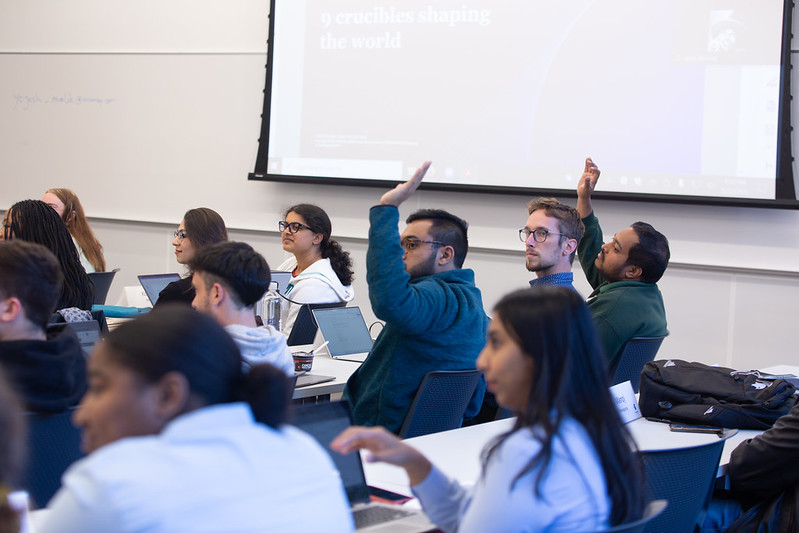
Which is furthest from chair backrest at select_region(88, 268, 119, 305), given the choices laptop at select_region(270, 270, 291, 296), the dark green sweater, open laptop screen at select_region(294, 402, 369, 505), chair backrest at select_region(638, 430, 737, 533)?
chair backrest at select_region(638, 430, 737, 533)

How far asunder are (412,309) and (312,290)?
5.57ft

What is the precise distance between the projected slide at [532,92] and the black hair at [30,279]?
386cm

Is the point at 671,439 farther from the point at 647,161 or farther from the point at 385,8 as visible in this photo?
the point at 385,8

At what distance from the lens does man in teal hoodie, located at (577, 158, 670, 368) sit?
3547 millimetres

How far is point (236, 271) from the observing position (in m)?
2.62

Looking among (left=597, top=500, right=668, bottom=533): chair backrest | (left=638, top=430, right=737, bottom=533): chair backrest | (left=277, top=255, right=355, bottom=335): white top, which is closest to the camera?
(left=597, top=500, right=668, bottom=533): chair backrest

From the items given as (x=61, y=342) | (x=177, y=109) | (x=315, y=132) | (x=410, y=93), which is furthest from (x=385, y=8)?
(x=61, y=342)

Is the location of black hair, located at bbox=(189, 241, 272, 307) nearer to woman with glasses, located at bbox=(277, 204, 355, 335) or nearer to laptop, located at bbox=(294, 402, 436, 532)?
laptop, located at bbox=(294, 402, 436, 532)

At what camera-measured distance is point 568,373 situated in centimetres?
141

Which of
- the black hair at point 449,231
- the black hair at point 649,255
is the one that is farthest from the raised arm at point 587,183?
the black hair at point 449,231

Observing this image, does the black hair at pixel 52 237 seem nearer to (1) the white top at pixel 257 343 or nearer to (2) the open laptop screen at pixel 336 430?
(1) the white top at pixel 257 343

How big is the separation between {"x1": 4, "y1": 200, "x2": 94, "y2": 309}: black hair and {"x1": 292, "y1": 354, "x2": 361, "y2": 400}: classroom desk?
1.05m

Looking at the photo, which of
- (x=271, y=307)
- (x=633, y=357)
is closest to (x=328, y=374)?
(x=271, y=307)

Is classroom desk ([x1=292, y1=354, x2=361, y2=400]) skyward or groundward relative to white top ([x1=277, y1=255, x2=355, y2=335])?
groundward
